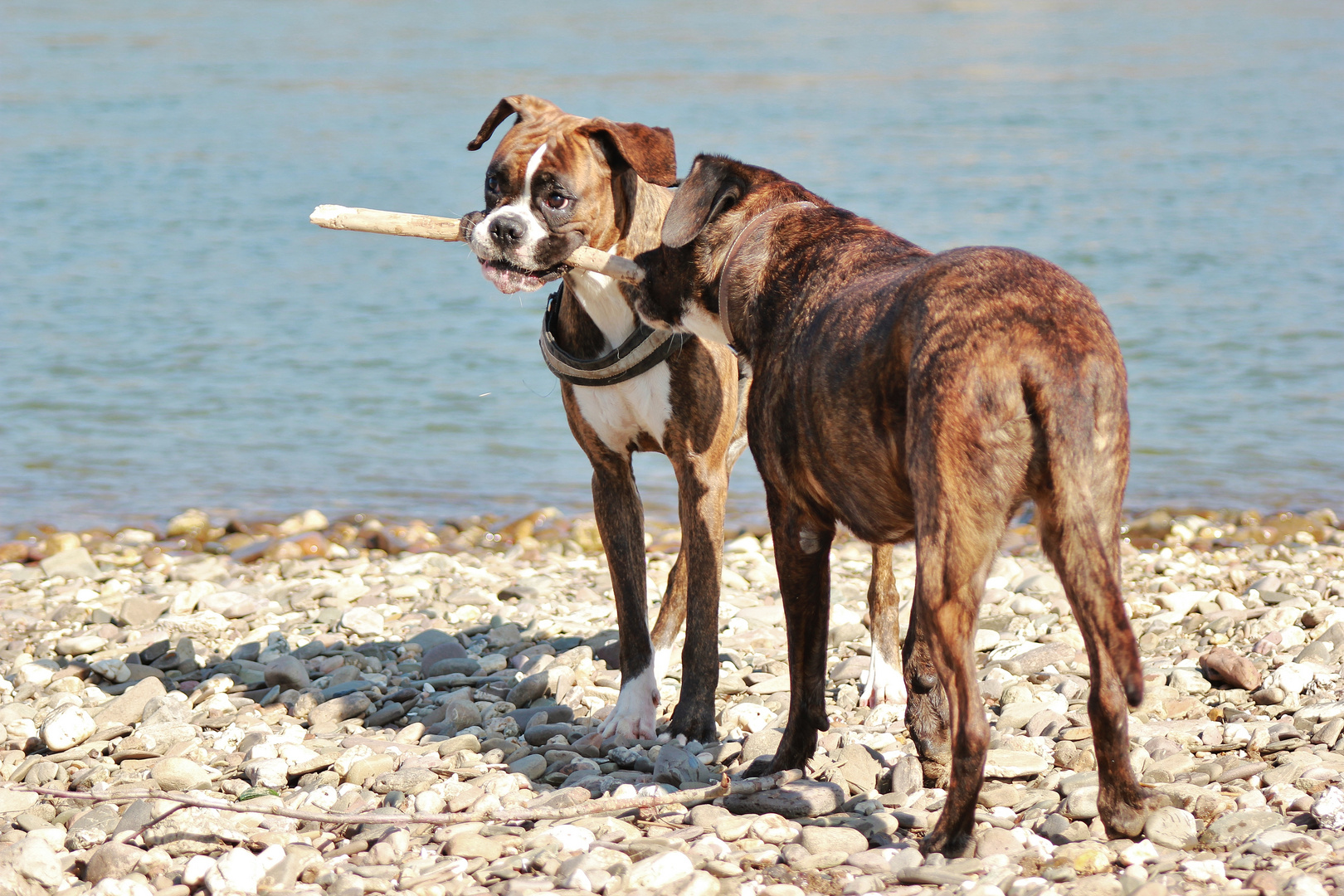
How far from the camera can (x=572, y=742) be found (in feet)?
15.9

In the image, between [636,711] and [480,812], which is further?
[636,711]

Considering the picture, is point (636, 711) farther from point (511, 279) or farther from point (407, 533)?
point (407, 533)

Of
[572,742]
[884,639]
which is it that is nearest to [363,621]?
[572,742]

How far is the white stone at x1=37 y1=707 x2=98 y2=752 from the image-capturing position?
474cm

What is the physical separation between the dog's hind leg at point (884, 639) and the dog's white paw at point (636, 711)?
874 millimetres

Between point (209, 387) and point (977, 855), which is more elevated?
point (977, 855)

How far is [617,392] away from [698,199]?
863 millimetres

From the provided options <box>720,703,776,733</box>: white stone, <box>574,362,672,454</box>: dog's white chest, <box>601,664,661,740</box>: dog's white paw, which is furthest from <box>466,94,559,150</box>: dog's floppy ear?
<box>720,703,776,733</box>: white stone

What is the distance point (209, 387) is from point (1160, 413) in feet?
28.3

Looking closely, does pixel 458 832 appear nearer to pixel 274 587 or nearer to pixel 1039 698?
pixel 1039 698

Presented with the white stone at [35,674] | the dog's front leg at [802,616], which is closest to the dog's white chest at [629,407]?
the dog's front leg at [802,616]

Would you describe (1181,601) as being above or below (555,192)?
below

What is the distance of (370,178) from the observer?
20.0 meters

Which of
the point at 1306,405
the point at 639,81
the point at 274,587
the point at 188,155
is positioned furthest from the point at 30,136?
the point at 1306,405
